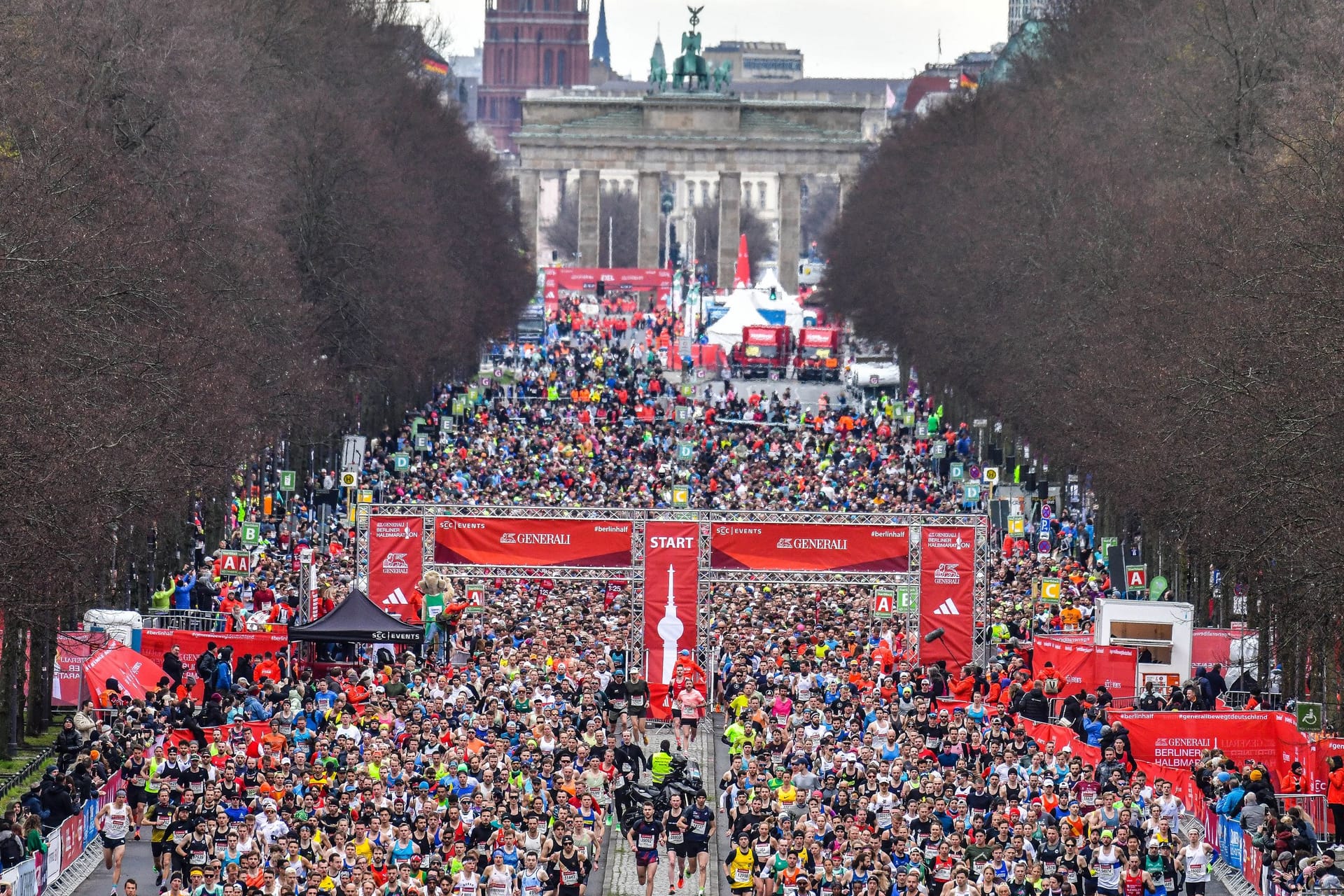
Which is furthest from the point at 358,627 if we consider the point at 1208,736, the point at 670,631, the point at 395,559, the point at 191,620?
the point at 1208,736

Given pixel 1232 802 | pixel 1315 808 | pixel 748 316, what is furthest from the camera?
pixel 748 316

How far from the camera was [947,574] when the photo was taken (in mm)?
46219

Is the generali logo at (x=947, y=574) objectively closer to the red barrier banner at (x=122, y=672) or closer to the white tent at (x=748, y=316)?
Answer: the red barrier banner at (x=122, y=672)

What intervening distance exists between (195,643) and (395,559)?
13.0ft

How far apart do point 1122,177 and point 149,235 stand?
3008 centimetres

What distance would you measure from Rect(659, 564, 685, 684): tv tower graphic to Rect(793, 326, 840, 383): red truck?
69453 mm

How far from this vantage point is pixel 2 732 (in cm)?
4175

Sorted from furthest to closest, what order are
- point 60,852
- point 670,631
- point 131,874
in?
point 670,631 < point 131,874 < point 60,852

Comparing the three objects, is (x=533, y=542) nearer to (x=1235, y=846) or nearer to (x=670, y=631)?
(x=670, y=631)

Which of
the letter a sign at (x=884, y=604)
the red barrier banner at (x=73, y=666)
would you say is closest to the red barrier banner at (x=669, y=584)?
the letter a sign at (x=884, y=604)

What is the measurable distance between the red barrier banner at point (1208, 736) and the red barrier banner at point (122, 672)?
44.1ft

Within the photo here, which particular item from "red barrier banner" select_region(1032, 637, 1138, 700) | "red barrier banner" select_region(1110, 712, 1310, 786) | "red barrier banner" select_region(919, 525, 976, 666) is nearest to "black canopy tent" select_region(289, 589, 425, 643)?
"red barrier banner" select_region(919, 525, 976, 666)

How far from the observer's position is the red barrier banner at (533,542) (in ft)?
152

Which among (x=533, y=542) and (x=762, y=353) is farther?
(x=762, y=353)
